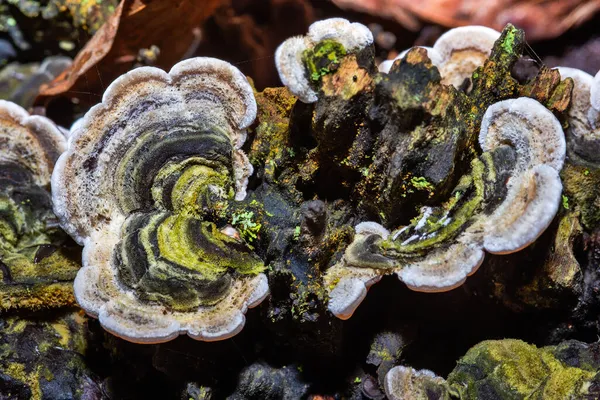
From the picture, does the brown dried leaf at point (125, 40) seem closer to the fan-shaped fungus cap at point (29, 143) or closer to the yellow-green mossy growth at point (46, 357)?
the fan-shaped fungus cap at point (29, 143)

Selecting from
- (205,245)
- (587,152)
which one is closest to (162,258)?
(205,245)

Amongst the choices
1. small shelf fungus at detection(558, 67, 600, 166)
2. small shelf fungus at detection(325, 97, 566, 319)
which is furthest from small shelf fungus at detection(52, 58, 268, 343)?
small shelf fungus at detection(558, 67, 600, 166)

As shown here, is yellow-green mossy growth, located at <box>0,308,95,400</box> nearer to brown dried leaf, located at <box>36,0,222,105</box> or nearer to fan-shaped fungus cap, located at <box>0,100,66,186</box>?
fan-shaped fungus cap, located at <box>0,100,66,186</box>

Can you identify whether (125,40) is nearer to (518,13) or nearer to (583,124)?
(518,13)

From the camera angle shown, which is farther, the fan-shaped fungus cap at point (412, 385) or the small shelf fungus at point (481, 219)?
the fan-shaped fungus cap at point (412, 385)

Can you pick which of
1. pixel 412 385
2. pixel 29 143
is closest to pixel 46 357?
pixel 29 143

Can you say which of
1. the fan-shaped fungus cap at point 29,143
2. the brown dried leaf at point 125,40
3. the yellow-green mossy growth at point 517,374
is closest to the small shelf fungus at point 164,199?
the fan-shaped fungus cap at point 29,143

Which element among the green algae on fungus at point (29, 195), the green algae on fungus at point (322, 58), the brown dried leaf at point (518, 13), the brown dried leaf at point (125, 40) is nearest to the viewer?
the green algae on fungus at point (322, 58)

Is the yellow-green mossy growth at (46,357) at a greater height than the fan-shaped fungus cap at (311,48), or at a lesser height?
lesser
